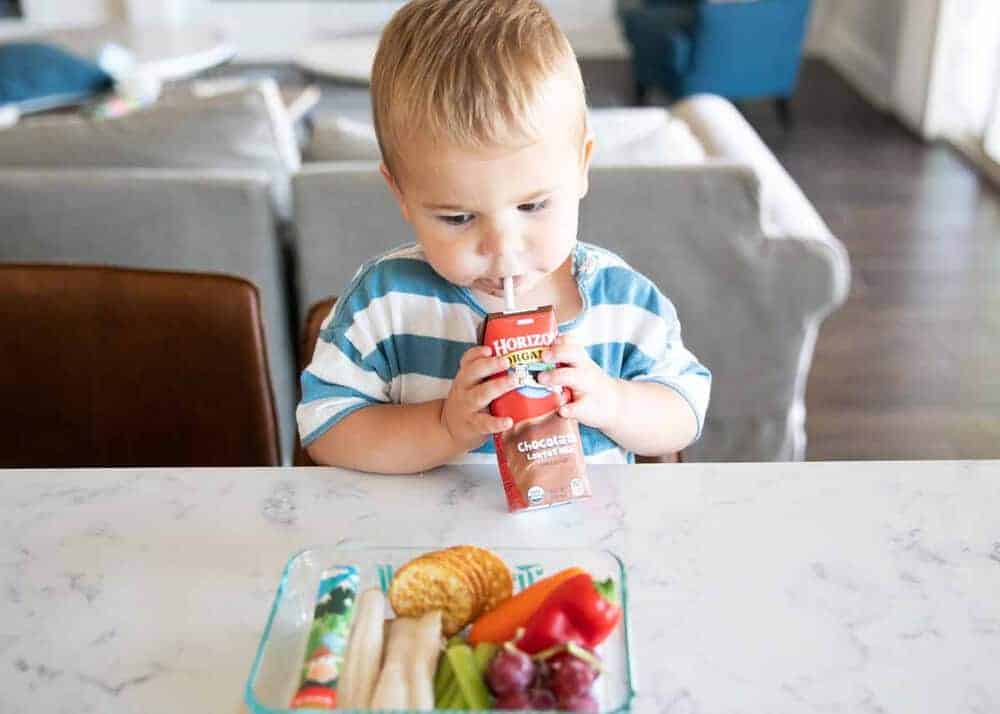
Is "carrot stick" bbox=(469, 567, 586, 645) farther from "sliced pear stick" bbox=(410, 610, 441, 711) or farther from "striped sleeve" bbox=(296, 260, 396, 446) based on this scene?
"striped sleeve" bbox=(296, 260, 396, 446)

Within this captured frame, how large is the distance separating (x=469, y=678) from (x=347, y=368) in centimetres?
48

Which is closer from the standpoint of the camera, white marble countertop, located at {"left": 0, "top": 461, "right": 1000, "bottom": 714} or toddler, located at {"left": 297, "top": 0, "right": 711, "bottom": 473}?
white marble countertop, located at {"left": 0, "top": 461, "right": 1000, "bottom": 714}

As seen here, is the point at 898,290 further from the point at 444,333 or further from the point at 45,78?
the point at 45,78

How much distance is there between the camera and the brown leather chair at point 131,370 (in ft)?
4.20

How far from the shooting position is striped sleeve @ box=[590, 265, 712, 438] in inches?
42.6

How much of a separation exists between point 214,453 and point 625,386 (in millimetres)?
594

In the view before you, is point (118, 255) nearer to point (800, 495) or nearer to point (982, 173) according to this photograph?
point (800, 495)

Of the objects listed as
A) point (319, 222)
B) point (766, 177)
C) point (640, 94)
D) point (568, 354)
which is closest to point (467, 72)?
point (568, 354)

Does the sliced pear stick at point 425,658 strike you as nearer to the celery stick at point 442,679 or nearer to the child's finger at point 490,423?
the celery stick at point 442,679

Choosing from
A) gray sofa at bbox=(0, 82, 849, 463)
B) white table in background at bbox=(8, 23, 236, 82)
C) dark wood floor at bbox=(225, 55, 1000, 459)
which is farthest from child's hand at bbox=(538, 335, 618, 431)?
white table in background at bbox=(8, 23, 236, 82)

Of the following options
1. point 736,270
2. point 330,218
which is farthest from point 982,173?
point 330,218

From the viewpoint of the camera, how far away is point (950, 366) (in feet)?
9.58

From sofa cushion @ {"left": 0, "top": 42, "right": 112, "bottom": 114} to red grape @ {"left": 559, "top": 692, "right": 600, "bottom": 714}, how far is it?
3.85m

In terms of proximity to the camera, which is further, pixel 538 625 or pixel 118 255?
A: pixel 118 255
